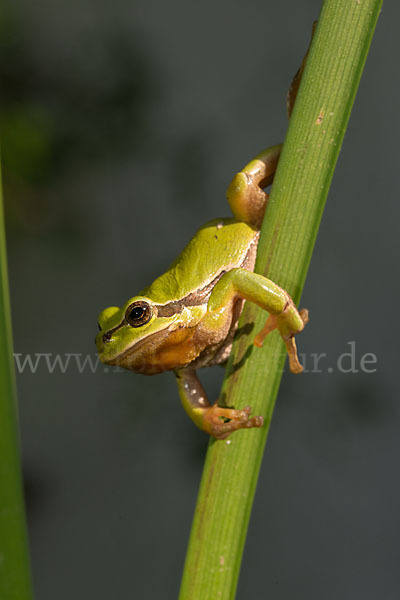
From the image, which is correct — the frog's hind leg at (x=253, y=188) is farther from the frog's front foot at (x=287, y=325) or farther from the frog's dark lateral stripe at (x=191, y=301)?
the frog's front foot at (x=287, y=325)

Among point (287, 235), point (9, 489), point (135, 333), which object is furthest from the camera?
point (135, 333)

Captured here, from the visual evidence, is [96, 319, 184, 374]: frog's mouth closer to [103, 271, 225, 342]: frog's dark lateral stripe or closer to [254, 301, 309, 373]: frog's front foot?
[103, 271, 225, 342]: frog's dark lateral stripe

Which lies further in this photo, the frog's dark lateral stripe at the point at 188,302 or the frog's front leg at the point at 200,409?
the frog's dark lateral stripe at the point at 188,302

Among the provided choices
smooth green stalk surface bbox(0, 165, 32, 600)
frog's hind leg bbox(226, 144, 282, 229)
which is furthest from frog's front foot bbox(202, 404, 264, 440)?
frog's hind leg bbox(226, 144, 282, 229)

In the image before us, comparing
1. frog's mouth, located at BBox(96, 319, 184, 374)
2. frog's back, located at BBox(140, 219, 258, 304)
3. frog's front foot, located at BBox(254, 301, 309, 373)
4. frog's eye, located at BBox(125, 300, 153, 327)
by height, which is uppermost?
frog's back, located at BBox(140, 219, 258, 304)

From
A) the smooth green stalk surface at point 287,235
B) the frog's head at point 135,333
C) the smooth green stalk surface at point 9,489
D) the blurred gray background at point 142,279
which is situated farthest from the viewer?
the blurred gray background at point 142,279

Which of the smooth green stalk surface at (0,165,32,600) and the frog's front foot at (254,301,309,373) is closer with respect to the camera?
the smooth green stalk surface at (0,165,32,600)

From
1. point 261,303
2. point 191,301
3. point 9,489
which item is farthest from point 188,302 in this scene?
point 9,489

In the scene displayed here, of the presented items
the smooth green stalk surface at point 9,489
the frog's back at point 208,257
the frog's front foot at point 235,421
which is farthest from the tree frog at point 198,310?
the smooth green stalk surface at point 9,489

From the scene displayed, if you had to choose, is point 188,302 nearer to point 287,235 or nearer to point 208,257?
point 208,257
